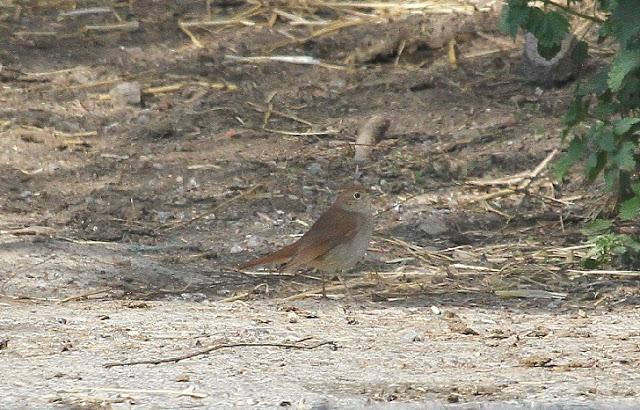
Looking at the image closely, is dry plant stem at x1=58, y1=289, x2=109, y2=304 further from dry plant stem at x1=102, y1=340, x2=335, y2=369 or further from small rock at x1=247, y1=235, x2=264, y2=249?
dry plant stem at x1=102, y1=340, x2=335, y2=369

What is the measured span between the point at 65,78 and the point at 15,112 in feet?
2.56

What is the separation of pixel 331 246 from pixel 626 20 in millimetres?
1712

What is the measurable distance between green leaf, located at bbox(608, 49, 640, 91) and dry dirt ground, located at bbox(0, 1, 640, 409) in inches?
39.7

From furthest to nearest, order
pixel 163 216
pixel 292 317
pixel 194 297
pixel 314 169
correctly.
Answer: pixel 314 169 < pixel 163 216 < pixel 194 297 < pixel 292 317

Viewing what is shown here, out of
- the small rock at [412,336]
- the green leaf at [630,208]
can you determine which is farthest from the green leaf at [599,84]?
the small rock at [412,336]

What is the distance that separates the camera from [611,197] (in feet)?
24.7

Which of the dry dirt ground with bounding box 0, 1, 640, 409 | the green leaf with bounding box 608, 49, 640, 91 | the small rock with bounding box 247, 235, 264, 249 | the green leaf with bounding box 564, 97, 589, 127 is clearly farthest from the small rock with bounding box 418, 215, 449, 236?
the green leaf with bounding box 608, 49, 640, 91

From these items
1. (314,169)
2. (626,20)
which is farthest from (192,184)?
(626,20)

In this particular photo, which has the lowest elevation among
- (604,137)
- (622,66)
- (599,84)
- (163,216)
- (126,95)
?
(163,216)

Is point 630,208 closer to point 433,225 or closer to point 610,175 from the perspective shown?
point 610,175

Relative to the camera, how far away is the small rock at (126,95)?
9719mm

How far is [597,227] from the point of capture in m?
7.31

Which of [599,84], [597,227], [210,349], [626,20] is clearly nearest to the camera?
[210,349]

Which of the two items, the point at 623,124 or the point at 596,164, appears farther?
the point at 596,164
